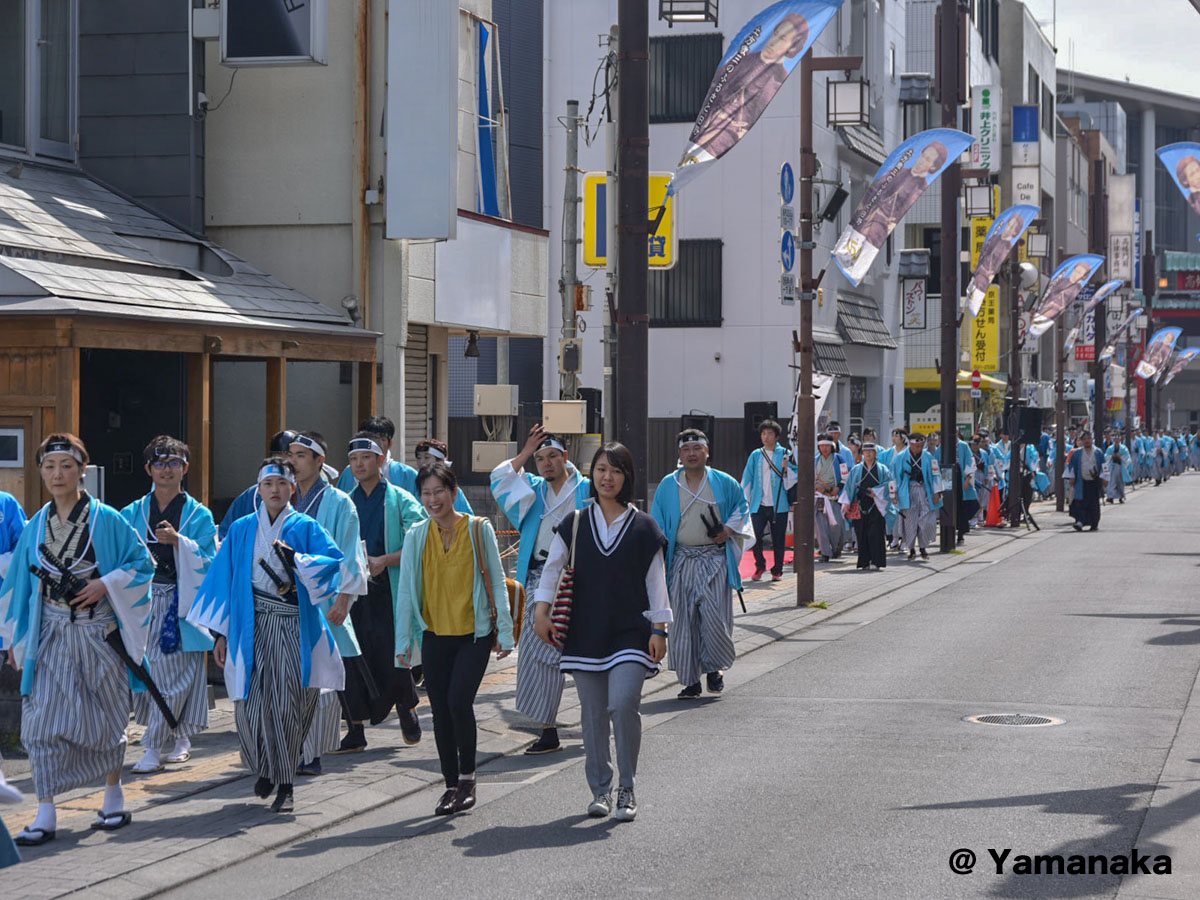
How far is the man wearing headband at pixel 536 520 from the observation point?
972cm

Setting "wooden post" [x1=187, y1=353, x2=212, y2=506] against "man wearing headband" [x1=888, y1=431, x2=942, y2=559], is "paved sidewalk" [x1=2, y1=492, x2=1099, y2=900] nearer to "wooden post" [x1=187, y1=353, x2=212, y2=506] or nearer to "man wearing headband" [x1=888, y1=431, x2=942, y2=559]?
"wooden post" [x1=187, y1=353, x2=212, y2=506]

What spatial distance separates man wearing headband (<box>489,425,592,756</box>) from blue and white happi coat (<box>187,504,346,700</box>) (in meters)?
1.88

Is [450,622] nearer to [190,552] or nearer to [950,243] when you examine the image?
[190,552]

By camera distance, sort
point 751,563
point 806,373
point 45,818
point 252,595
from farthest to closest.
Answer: point 751,563 → point 806,373 → point 252,595 → point 45,818

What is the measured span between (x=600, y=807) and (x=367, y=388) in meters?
8.45

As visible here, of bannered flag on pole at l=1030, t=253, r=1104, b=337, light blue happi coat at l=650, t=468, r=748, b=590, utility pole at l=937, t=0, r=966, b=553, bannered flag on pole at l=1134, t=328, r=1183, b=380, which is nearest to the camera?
light blue happi coat at l=650, t=468, r=748, b=590

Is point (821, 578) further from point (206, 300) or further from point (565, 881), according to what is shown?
point (565, 881)

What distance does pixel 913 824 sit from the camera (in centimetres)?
762

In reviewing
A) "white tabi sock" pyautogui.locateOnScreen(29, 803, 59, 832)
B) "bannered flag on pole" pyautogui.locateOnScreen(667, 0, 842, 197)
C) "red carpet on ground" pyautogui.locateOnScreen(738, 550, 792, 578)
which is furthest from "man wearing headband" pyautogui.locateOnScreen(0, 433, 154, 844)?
"red carpet on ground" pyautogui.locateOnScreen(738, 550, 792, 578)

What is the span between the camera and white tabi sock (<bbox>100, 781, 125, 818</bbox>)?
7.69 metres

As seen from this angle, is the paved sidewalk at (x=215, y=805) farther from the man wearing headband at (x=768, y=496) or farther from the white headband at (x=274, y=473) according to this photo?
the man wearing headband at (x=768, y=496)

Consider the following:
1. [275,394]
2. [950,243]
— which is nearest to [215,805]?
[275,394]

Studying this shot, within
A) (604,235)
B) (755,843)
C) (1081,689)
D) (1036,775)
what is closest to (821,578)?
(604,235)

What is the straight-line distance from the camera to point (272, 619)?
7.99m
